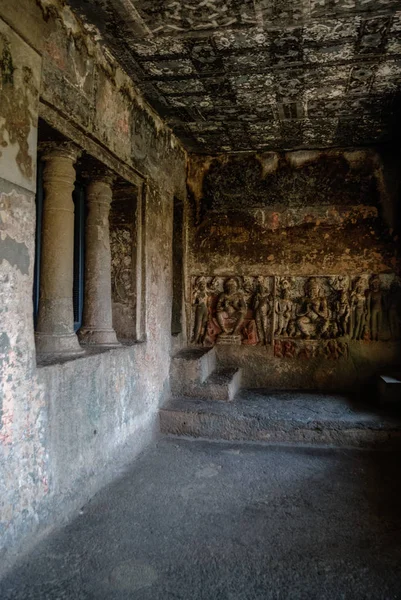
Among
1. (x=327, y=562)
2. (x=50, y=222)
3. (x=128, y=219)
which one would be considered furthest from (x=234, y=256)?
(x=327, y=562)

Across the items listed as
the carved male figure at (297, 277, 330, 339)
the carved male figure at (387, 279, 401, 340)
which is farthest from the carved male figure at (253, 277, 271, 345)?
the carved male figure at (387, 279, 401, 340)

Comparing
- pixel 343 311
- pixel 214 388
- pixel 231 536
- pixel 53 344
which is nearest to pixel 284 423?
pixel 214 388

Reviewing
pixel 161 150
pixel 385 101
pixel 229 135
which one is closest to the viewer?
pixel 385 101

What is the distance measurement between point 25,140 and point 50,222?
3.07 feet

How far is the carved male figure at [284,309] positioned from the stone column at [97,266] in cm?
276

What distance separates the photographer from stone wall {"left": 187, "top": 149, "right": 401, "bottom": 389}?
19.9ft

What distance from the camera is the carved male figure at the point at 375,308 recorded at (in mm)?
6016

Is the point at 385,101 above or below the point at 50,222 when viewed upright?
above

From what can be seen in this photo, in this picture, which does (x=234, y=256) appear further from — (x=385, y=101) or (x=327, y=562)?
(x=327, y=562)

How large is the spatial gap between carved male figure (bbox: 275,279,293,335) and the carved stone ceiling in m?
2.00

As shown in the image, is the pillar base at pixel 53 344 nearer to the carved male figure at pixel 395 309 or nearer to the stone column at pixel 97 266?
the stone column at pixel 97 266

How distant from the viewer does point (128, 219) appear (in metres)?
4.75

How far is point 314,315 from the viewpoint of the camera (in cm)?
622

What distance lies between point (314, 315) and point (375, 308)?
79 centimetres
